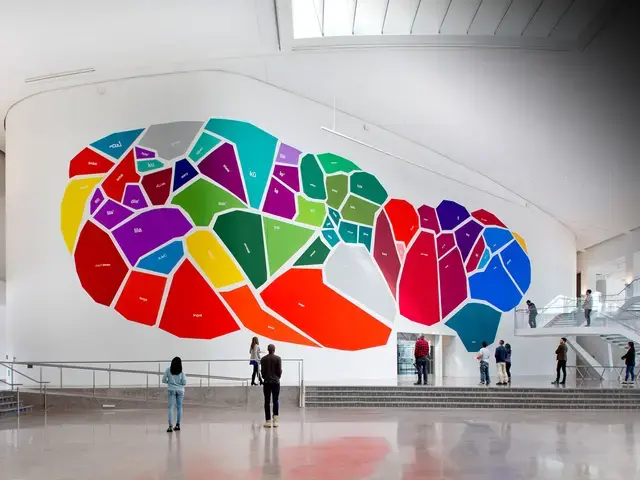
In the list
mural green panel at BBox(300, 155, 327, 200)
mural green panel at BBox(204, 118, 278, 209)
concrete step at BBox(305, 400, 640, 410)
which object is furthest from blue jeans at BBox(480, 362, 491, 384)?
mural green panel at BBox(204, 118, 278, 209)

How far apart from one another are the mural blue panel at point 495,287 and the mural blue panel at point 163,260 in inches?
361

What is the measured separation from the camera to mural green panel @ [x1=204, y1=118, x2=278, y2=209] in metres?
18.2

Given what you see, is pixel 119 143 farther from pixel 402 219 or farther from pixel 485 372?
pixel 485 372

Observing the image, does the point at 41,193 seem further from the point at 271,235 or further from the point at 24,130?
the point at 271,235

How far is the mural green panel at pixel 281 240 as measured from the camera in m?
18.2

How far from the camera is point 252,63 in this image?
17906 millimetres

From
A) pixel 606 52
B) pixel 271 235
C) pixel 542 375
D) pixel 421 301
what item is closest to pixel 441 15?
pixel 606 52

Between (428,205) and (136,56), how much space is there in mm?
9203

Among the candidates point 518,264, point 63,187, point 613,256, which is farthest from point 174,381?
point 613,256

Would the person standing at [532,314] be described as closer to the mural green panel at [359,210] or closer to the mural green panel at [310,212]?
the mural green panel at [359,210]

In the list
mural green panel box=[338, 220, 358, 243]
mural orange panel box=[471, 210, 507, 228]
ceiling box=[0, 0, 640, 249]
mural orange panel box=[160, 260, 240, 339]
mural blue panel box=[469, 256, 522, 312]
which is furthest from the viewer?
mural orange panel box=[471, 210, 507, 228]

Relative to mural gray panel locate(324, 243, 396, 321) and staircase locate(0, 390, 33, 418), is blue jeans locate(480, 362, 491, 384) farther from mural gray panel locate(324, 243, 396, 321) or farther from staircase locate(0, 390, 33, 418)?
staircase locate(0, 390, 33, 418)

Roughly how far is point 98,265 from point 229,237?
3.14 m

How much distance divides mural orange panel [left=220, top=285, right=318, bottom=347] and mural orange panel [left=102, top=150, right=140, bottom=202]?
3.50 m
